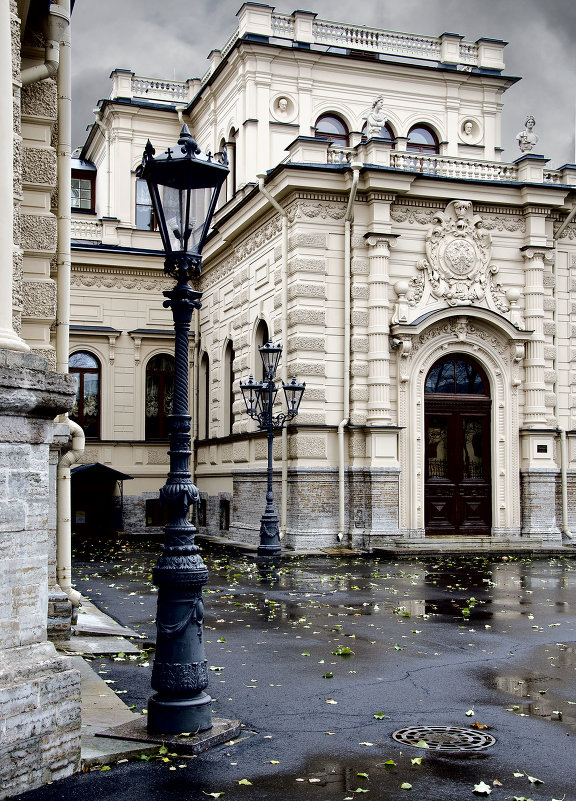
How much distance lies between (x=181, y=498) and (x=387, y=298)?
1792 cm

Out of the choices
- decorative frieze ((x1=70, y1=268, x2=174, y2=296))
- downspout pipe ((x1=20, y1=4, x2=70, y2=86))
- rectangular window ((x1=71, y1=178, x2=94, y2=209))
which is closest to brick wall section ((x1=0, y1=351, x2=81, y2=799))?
downspout pipe ((x1=20, y1=4, x2=70, y2=86))

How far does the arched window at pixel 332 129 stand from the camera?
30312mm

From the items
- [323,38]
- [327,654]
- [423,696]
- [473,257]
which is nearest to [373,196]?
[473,257]

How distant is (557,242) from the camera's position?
1072 inches

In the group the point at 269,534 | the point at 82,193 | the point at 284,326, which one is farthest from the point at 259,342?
the point at 82,193

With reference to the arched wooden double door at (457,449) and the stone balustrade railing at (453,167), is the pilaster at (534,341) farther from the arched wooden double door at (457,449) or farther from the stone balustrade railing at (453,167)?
the stone balustrade railing at (453,167)

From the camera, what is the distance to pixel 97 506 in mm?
33594

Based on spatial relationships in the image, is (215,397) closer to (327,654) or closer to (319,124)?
(319,124)

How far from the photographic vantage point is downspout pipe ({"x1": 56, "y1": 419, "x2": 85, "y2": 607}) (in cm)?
1176

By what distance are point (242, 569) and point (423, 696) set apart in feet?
38.4

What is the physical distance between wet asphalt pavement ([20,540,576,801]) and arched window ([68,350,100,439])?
53.6 feet

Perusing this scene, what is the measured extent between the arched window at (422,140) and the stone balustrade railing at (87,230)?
37.4ft

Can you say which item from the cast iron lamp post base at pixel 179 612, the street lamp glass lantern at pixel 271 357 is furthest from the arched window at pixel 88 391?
the cast iron lamp post base at pixel 179 612

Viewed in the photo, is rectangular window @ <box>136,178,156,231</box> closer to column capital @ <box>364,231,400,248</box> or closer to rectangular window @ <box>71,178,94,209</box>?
rectangular window @ <box>71,178,94,209</box>
